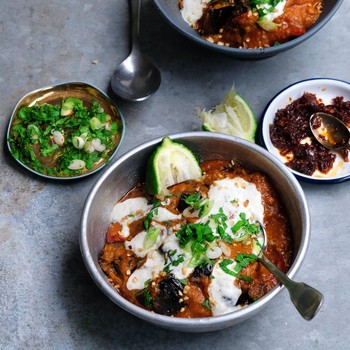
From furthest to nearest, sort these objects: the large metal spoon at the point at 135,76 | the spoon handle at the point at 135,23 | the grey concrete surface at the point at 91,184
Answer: the spoon handle at the point at 135,23, the large metal spoon at the point at 135,76, the grey concrete surface at the point at 91,184

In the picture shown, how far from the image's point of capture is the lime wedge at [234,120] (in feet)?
10.4

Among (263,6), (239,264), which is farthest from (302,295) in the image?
(263,6)

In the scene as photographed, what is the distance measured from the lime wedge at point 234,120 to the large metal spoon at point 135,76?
37 centimetres

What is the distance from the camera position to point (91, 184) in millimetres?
3305

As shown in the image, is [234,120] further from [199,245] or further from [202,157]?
[199,245]

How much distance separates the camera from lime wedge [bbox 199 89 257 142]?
3.16 metres

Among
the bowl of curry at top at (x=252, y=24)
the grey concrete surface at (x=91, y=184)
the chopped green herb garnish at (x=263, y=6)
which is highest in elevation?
the chopped green herb garnish at (x=263, y=6)

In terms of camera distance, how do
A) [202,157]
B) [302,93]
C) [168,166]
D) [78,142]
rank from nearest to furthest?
[168,166] < [202,157] < [78,142] < [302,93]

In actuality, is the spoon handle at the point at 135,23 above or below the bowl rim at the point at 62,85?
above

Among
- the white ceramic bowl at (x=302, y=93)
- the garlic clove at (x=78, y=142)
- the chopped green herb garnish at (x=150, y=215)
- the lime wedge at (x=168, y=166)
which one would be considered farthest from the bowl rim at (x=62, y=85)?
the white ceramic bowl at (x=302, y=93)

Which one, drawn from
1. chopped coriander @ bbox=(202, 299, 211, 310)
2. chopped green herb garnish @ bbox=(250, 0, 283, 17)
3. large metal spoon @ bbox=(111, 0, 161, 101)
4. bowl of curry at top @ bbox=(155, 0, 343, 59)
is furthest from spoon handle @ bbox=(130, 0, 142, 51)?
chopped coriander @ bbox=(202, 299, 211, 310)

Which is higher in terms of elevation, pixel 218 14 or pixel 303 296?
pixel 218 14

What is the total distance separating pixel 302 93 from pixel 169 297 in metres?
1.45

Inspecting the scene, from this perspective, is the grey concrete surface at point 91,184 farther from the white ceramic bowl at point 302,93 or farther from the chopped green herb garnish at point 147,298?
the chopped green herb garnish at point 147,298
